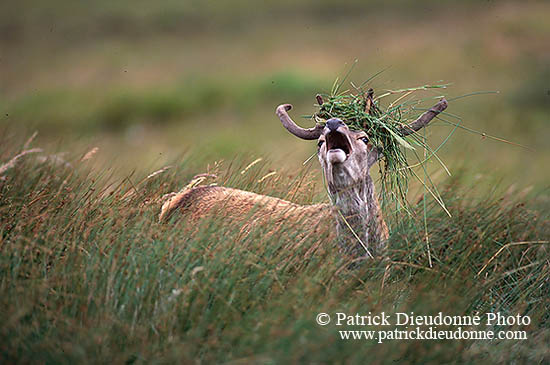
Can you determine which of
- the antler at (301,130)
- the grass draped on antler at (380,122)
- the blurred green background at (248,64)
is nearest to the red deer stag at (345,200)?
the antler at (301,130)

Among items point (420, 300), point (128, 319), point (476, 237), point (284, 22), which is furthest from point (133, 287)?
point (284, 22)

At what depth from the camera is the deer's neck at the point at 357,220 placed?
4828 mm

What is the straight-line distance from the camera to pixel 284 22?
29109 millimetres

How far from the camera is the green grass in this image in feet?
11.3

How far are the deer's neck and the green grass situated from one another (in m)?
0.18

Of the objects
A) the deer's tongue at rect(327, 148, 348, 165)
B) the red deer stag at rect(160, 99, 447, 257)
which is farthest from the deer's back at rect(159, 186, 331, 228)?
the deer's tongue at rect(327, 148, 348, 165)

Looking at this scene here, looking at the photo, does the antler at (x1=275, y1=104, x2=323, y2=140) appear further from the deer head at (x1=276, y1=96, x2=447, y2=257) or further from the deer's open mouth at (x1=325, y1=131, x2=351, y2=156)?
the deer's open mouth at (x1=325, y1=131, x2=351, y2=156)

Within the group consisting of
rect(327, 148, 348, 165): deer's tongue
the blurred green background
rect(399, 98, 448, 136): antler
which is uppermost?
rect(399, 98, 448, 136): antler

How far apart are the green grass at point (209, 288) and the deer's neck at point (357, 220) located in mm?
175

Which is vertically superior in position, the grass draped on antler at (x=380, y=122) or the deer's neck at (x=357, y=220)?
the grass draped on antler at (x=380, y=122)

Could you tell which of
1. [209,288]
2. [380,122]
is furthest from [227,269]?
[380,122]

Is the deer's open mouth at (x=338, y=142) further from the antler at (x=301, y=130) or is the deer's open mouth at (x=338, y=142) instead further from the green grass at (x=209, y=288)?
the green grass at (x=209, y=288)

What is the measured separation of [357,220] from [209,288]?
4.89 feet

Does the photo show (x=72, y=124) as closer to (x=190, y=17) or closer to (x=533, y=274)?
(x=190, y=17)
